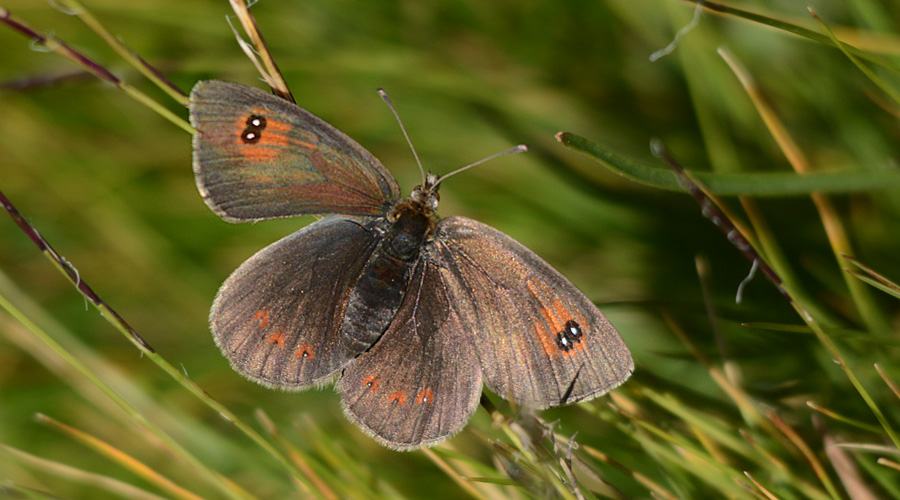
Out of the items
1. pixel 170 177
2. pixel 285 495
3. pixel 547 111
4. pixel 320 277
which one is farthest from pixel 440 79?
pixel 285 495

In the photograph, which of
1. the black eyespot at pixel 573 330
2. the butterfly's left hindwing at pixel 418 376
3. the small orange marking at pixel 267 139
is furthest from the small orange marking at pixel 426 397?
the small orange marking at pixel 267 139

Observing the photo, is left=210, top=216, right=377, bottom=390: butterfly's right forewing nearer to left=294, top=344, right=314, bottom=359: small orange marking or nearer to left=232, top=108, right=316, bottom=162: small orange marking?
left=294, top=344, right=314, bottom=359: small orange marking

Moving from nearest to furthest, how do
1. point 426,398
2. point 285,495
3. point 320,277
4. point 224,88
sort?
point 224,88 < point 426,398 < point 320,277 < point 285,495

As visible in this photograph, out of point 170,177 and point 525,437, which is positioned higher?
point 170,177

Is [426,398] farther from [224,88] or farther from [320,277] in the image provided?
[224,88]

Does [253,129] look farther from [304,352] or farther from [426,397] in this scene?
[426,397]

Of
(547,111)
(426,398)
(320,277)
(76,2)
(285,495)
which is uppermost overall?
(76,2)

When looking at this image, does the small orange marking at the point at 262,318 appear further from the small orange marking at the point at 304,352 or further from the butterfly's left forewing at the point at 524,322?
the butterfly's left forewing at the point at 524,322
